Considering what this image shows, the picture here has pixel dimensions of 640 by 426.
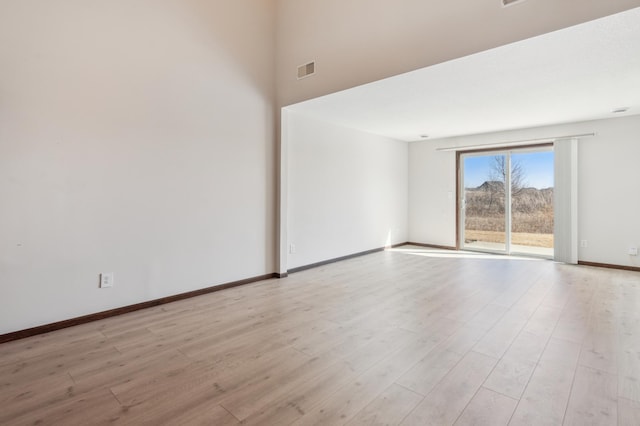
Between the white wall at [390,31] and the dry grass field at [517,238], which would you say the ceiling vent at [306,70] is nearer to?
the white wall at [390,31]

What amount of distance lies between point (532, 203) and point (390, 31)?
441 cm

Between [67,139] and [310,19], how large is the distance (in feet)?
9.55

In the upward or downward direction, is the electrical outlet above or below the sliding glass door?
below

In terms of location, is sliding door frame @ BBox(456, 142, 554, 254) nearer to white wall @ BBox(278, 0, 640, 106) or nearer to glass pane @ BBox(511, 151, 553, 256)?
glass pane @ BBox(511, 151, 553, 256)

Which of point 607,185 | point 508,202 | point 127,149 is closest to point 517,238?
point 508,202

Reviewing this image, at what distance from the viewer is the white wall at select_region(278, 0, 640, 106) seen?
2.35 metres

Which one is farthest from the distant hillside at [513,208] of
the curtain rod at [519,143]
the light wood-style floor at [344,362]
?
the light wood-style floor at [344,362]

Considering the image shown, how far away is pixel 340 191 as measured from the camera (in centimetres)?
542

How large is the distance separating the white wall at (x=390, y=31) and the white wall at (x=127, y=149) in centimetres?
47

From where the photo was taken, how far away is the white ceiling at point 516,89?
98.0 inches

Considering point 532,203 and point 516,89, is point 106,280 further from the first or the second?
point 532,203

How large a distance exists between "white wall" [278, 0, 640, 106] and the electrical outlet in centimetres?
281

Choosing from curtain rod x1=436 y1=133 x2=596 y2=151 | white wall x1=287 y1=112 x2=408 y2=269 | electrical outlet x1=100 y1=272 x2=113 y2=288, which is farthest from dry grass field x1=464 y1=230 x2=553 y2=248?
electrical outlet x1=100 y1=272 x2=113 y2=288

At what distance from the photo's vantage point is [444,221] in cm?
667
